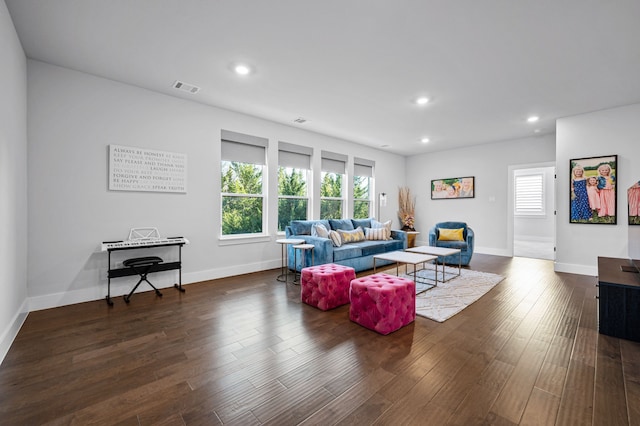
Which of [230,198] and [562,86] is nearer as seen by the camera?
[562,86]

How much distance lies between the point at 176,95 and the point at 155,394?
3834mm

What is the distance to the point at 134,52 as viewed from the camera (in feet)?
9.82

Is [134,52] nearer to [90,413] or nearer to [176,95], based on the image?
[176,95]

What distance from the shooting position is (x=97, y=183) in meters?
3.52

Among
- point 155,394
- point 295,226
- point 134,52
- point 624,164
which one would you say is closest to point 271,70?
point 134,52

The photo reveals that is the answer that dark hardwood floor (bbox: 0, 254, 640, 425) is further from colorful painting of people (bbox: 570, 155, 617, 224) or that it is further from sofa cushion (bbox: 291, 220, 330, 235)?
colorful painting of people (bbox: 570, 155, 617, 224)

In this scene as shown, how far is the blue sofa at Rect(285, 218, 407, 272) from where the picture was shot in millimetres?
4520

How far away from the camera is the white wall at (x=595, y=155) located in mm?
4406

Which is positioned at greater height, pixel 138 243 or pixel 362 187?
pixel 362 187

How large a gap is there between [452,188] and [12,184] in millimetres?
8146

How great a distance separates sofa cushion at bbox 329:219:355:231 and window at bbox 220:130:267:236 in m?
1.36

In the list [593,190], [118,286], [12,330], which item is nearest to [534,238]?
[593,190]

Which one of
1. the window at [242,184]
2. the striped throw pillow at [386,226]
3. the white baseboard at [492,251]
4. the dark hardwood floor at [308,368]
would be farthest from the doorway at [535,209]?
the window at [242,184]

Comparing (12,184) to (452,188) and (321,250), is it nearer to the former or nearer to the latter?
(321,250)
